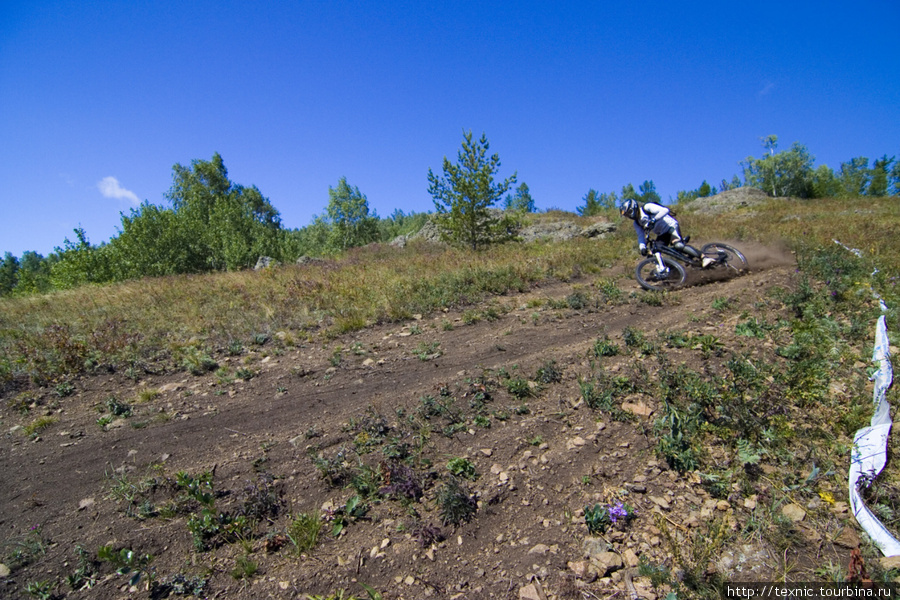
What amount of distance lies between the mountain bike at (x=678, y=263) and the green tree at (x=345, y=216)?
123 feet

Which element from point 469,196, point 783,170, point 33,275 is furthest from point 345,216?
point 783,170

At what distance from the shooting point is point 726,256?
10.1 m

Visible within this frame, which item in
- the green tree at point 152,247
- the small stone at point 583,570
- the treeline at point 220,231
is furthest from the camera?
the green tree at point 152,247

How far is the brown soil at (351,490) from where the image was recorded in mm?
2842

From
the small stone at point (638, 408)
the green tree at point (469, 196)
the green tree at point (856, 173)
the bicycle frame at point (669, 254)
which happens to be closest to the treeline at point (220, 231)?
the green tree at point (469, 196)

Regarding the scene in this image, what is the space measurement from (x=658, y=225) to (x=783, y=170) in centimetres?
7512

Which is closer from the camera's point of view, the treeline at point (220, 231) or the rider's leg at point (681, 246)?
the rider's leg at point (681, 246)

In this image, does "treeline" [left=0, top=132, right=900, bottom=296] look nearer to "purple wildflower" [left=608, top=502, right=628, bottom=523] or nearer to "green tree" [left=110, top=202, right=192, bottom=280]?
"green tree" [left=110, top=202, right=192, bottom=280]

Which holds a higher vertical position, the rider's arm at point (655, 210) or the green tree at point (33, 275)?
the green tree at point (33, 275)

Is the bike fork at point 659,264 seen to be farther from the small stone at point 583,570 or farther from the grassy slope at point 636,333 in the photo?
the small stone at point 583,570

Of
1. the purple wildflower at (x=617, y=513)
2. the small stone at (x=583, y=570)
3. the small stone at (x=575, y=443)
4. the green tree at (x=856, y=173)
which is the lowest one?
the small stone at (x=583, y=570)

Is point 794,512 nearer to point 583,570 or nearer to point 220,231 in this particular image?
point 583,570

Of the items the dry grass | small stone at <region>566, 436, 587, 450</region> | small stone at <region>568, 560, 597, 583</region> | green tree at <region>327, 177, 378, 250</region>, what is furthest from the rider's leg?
green tree at <region>327, 177, 378, 250</region>

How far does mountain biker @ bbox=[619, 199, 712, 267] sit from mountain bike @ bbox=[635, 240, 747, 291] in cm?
14
